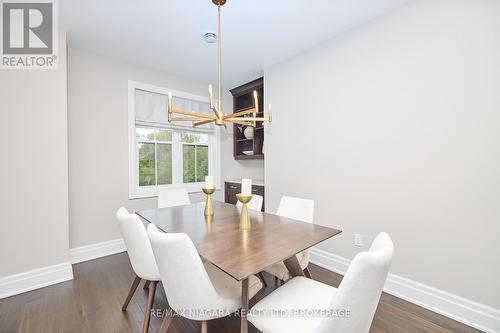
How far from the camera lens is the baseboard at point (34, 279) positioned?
198cm

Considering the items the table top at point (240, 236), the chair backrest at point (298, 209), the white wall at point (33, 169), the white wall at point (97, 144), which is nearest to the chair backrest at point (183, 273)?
the table top at point (240, 236)

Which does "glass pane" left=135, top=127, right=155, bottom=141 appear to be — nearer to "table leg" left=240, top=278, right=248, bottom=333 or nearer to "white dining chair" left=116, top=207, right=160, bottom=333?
"white dining chair" left=116, top=207, right=160, bottom=333

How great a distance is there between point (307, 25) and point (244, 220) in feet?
6.85

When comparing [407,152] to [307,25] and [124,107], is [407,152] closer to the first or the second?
[307,25]

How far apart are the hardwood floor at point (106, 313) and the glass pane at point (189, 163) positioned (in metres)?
Answer: 1.84

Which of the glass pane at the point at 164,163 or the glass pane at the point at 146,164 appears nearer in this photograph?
→ the glass pane at the point at 146,164

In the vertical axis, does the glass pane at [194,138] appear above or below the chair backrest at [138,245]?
above

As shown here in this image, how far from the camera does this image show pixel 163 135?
3.48 meters

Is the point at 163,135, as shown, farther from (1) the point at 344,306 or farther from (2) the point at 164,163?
(1) the point at 344,306

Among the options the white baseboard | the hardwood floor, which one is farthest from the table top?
the white baseboard

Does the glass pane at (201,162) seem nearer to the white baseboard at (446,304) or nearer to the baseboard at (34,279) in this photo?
the baseboard at (34,279)

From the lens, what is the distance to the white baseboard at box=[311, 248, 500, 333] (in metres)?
1.55

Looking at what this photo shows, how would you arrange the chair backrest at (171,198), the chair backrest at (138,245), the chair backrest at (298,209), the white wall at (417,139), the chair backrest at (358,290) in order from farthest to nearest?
the chair backrest at (171,198)
the chair backrest at (298,209)
the white wall at (417,139)
the chair backrest at (138,245)
the chair backrest at (358,290)

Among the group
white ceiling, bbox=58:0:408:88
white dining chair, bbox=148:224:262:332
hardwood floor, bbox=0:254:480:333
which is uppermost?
white ceiling, bbox=58:0:408:88
